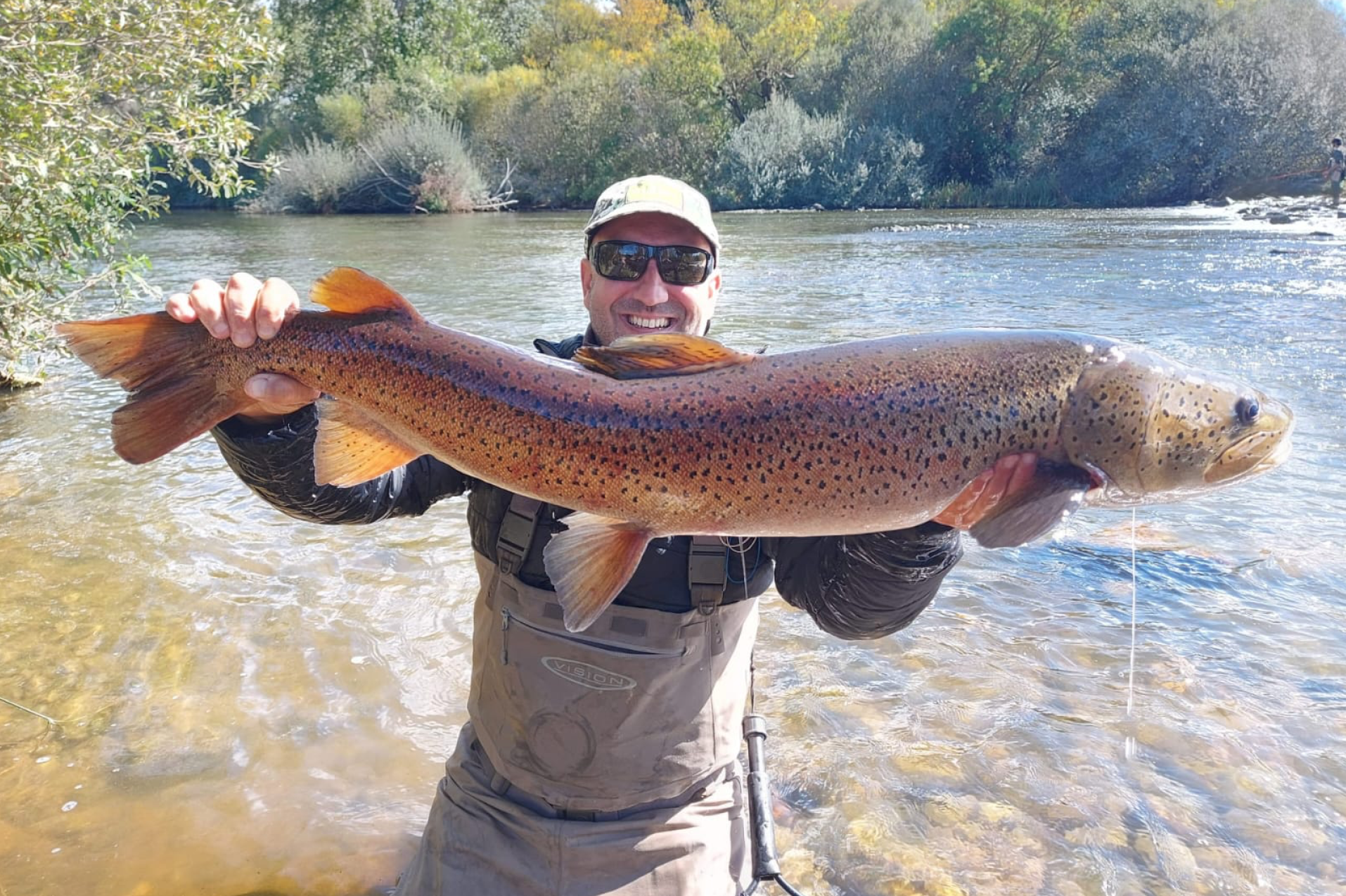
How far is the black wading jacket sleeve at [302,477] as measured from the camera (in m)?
2.29

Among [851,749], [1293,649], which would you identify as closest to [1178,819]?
[851,749]

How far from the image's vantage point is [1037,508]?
2.05m

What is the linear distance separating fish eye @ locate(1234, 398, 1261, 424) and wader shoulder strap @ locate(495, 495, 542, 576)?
1722mm

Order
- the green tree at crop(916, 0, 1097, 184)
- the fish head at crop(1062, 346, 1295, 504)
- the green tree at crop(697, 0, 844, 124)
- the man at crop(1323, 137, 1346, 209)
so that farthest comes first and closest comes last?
the green tree at crop(697, 0, 844, 124), the green tree at crop(916, 0, 1097, 184), the man at crop(1323, 137, 1346, 209), the fish head at crop(1062, 346, 1295, 504)

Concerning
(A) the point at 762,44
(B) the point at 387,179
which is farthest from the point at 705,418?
(A) the point at 762,44

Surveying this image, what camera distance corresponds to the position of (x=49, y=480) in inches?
234

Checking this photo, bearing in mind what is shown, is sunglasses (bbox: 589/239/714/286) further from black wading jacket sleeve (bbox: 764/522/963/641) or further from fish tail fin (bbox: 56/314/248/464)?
fish tail fin (bbox: 56/314/248/464)

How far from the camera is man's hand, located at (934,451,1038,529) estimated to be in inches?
83.0

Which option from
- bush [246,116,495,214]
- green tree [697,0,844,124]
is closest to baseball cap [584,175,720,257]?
bush [246,116,495,214]

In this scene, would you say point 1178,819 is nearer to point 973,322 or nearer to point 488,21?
point 973,322

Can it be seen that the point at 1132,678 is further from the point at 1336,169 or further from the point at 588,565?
the point at 1336,169

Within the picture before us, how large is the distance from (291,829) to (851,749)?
78.9 inches

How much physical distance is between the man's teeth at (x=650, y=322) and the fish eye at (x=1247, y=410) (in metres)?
1.56

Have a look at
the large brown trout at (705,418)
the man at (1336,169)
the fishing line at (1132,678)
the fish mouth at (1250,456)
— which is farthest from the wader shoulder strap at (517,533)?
the man at (1336,169)
